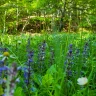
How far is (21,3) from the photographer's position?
1414 centimetres

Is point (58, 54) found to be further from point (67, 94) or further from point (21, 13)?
point (21, 13)

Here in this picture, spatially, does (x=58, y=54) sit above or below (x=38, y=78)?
above

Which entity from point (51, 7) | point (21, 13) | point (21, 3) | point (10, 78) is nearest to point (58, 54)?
point (10, 78)

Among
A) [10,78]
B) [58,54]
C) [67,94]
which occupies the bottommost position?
[67,94]

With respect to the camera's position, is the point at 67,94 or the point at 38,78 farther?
the point at 38,78

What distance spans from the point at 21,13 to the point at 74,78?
767 inches

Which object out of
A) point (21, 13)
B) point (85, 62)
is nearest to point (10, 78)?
point (85, 62)

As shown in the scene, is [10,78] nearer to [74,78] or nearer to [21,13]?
[74,78]

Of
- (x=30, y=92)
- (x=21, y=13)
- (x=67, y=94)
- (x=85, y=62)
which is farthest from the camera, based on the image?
(x=21, y=13)

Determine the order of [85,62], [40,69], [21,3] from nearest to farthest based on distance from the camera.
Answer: [40,69]
[85,62]
[21,3]

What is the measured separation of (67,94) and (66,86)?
4cm

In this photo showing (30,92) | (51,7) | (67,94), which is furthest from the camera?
(51,7)

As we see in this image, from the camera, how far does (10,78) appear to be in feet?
1.22

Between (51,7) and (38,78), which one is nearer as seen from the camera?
(38,78)
